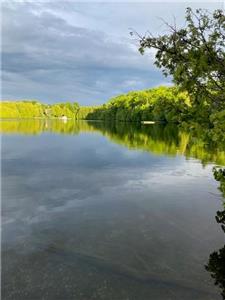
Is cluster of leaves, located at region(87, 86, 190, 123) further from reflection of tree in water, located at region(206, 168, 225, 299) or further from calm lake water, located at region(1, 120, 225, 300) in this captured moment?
reflection of tree in water, located at region(206, 168, 225, 299)

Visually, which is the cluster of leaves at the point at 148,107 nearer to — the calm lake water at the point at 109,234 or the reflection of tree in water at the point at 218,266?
the calm lake water at the point at 109,234

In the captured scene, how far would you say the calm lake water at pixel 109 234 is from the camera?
789cm

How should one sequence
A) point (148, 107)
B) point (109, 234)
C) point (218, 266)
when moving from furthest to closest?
point (148, 107) < point (109, 234) < point (218, 266)

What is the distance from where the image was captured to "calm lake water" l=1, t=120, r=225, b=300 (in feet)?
25.9

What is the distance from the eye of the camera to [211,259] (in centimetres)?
931

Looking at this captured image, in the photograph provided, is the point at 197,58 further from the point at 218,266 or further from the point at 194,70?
the point at 218,266

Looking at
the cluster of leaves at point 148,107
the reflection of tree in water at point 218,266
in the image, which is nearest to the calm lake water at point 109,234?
the reflection of tree in water at point 218,266

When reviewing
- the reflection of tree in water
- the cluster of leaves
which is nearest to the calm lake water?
the reflection of tree in water

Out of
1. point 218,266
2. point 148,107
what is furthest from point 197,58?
point 148,107

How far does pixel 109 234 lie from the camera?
1107cm

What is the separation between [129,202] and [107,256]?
220 inches

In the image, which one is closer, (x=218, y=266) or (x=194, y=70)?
(x=194, y=70)

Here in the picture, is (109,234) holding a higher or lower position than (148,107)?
lower

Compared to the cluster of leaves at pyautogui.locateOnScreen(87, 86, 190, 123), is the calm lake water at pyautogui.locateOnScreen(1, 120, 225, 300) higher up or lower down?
lower down
